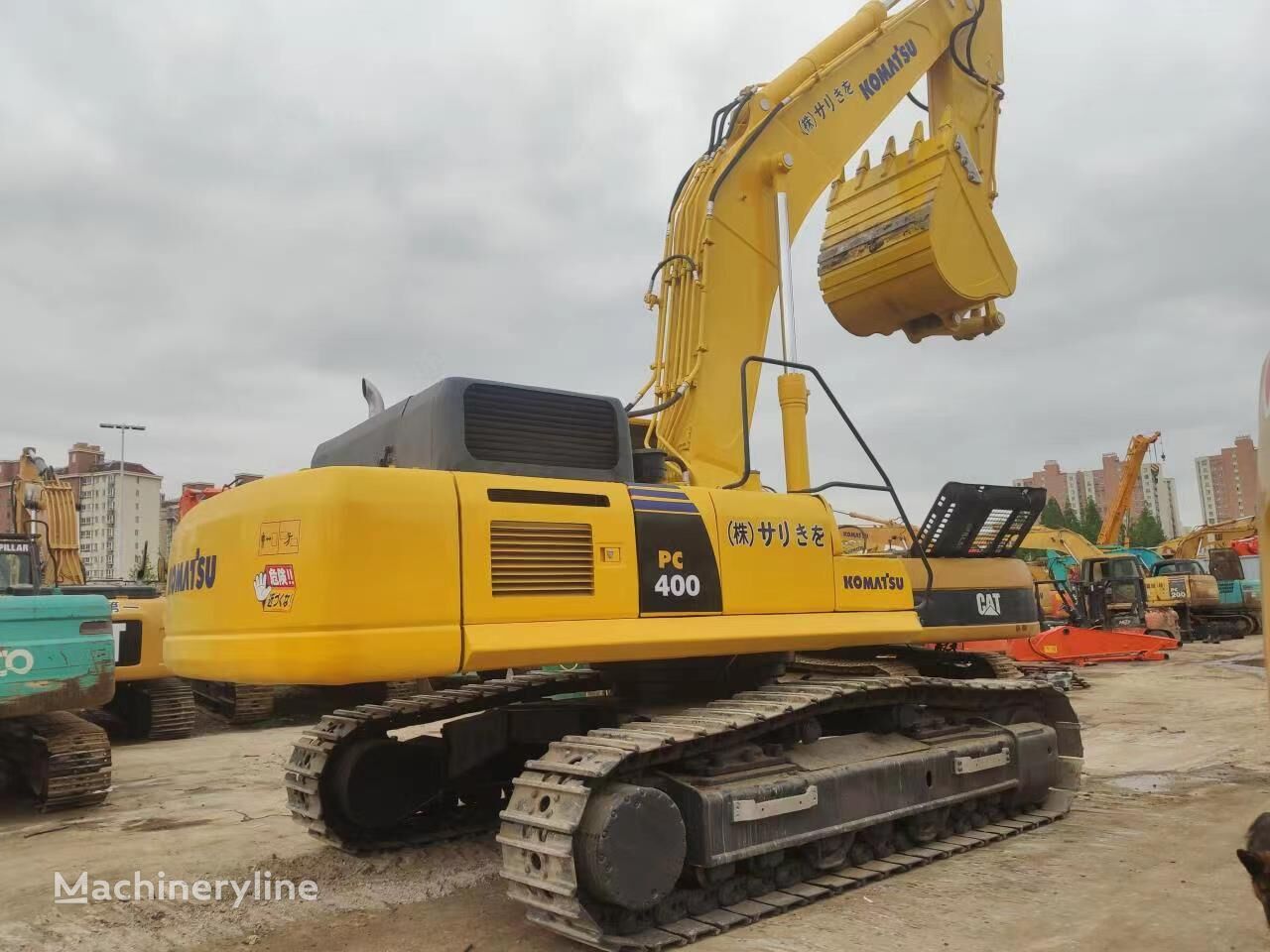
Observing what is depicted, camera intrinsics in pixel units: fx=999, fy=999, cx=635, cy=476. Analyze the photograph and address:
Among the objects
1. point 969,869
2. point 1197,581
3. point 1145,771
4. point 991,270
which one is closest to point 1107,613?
point 1197,581

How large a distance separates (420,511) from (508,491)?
0.44m

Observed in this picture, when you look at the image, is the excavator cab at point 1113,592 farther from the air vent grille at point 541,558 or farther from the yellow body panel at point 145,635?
the air vent grille at point 541,558

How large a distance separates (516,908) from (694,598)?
5.40ft

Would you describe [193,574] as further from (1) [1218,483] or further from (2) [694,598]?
(1) [1218,483]

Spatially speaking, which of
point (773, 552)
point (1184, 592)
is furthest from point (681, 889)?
point (1184, 592)

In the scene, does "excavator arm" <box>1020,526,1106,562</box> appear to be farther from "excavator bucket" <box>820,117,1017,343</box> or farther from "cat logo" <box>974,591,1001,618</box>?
"cat logo" <box>974,591,1001,618</box>

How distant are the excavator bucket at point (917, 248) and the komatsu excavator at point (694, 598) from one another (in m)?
0.02

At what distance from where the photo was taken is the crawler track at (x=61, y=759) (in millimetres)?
6852

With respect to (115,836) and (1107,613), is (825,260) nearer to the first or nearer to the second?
(115,836)

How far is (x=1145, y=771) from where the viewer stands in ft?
24.8

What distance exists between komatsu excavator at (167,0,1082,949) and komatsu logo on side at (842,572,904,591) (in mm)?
22

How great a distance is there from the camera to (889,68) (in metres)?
7.31

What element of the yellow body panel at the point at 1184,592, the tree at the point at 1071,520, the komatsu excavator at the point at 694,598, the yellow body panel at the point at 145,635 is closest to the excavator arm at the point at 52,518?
the yellow body panel at the point at 145,635

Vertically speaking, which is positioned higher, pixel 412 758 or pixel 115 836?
pixel 412 758
